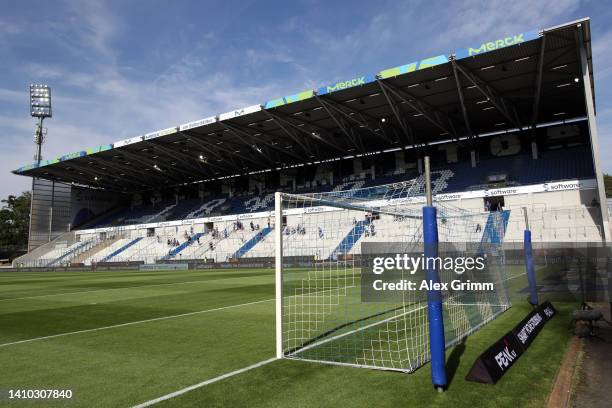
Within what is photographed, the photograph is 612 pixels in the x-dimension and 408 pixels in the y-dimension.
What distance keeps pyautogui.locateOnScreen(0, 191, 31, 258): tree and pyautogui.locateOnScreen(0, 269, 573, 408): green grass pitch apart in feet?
253

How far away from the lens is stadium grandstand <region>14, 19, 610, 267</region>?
24.2 meters

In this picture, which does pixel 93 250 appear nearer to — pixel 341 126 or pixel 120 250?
pixel 120 250

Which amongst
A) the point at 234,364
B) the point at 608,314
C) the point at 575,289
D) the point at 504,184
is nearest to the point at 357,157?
the point at 504,184

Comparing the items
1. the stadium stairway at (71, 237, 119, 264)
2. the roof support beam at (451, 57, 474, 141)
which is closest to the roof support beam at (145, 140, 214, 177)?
the stadium stairway at (71, 237, 119, 264)

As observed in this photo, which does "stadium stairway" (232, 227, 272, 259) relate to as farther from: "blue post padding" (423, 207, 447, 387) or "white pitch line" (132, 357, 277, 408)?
"blue post padding" (423, 207, 447, 387)

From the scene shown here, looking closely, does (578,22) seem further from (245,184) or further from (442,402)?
(245,184)

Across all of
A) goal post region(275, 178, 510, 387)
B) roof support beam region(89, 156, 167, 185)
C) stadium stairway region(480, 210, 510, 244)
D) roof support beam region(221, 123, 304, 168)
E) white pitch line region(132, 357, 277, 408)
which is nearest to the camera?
white pitch line region(132, 357, 277, 408)

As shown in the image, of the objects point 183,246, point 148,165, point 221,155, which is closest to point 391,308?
point 221,155

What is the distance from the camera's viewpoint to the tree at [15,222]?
73.2 meters

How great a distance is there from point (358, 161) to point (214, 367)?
127ft

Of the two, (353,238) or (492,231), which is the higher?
(353,238)

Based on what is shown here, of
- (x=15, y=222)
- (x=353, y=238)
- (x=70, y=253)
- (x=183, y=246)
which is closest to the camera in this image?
(x=353, y=238)

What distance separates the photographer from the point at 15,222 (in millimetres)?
75625

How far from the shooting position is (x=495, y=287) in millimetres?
11078
